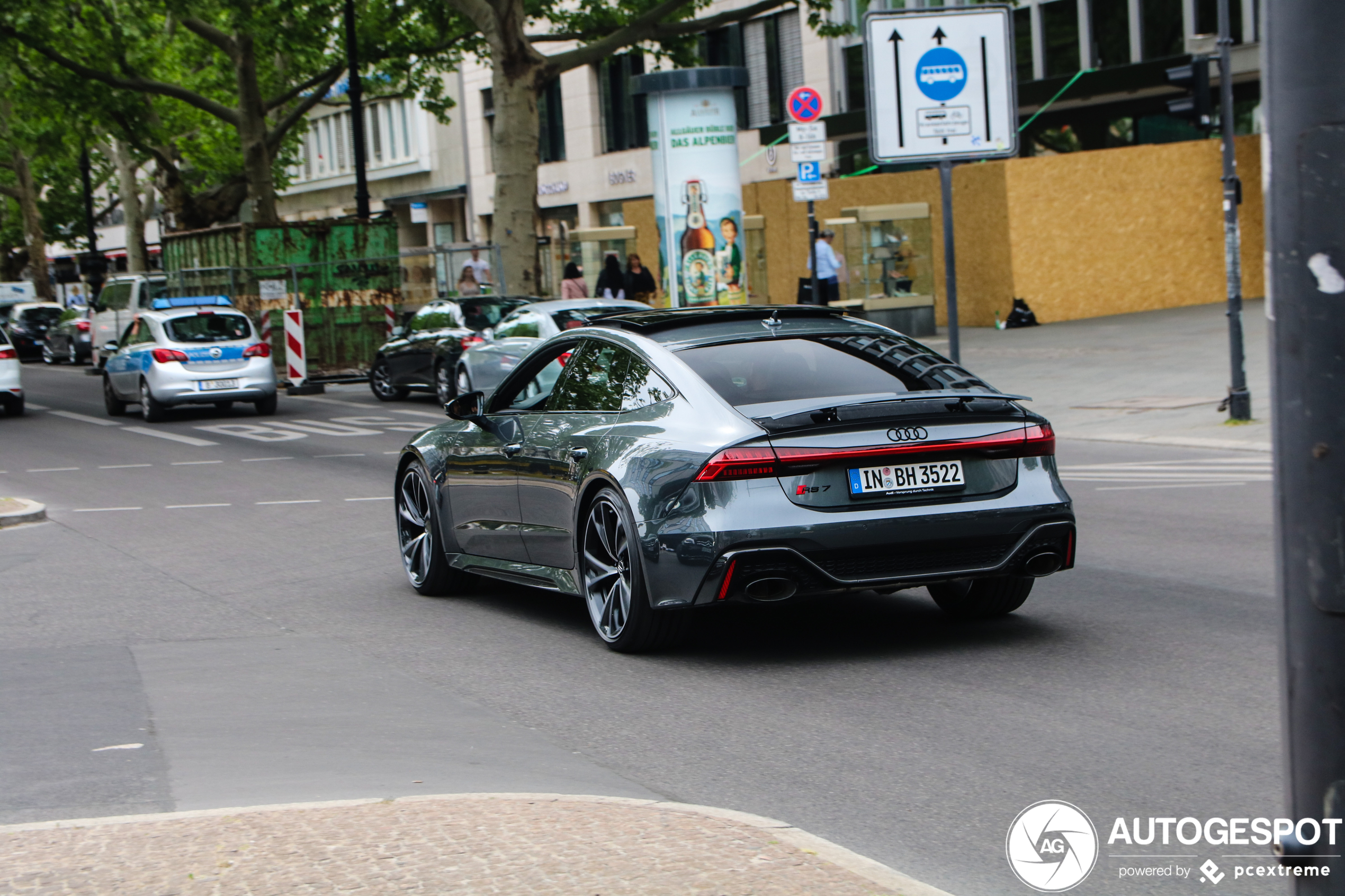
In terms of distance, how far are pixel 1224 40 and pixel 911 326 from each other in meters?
15.1

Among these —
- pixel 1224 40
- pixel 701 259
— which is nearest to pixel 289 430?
pixel 701 259

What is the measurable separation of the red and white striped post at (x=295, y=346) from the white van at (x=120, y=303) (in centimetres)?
642

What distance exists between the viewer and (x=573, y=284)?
1173 inches

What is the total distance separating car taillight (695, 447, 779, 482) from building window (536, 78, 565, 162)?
46.3 meters

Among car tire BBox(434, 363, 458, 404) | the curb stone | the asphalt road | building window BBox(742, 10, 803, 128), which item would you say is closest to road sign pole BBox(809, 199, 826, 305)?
car tire BBox(434, 363, 458, 404)

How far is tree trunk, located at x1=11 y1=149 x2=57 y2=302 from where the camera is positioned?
62688mm

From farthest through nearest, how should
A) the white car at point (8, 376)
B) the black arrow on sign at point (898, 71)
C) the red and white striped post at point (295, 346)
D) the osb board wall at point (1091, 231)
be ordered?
the osb board wall at point (1091, 231)
the red and white striped post at point (295, 346)
the white car at point (8, 376)
the black arrow on sign at point (898, 71)

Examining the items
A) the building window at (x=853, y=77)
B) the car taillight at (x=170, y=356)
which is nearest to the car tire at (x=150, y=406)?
the car taillight at (x=170, y=356)

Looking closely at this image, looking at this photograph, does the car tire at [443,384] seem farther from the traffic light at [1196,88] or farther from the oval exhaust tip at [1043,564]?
the oval exhaust tip at [1043,564]

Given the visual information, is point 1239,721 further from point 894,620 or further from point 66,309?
point 66,309

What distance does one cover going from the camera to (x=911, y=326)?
102ft

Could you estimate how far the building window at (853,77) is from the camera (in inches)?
1599

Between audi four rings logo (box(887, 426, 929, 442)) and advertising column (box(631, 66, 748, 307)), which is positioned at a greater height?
advertising column (box(631, 66, 748, 307))

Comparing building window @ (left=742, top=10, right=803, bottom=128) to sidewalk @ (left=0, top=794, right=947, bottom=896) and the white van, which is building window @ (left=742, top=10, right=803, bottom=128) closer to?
the white van
